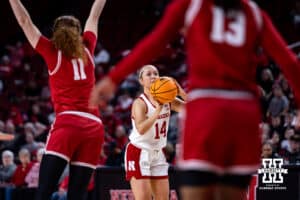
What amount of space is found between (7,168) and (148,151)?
499 cm

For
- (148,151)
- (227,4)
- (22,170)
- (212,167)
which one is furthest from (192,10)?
(22,170)

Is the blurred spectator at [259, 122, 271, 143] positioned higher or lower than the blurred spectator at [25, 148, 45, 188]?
higher

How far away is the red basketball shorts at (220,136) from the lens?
4.36 m

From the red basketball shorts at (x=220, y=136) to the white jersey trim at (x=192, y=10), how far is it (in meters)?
0.42

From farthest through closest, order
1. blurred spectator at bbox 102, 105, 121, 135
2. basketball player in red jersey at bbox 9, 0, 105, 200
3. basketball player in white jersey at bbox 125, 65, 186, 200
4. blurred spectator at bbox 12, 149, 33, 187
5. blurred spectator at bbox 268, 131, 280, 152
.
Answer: blurred spectator at bbox 102, 105, 121, 135 < blurred spectator at bbox 12, 149, 33, 187 < blurred spectator at bbox 268, 131, 280, 152 < basketball player in white jersey at bbox 125, 65, 186, 200 < basketball player in red jersey at bbox 9, 0, 105, 200

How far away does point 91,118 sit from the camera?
650 cm

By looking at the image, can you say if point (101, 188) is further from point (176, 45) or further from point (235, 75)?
point (176, 45)

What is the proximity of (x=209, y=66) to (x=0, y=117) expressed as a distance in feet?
45.1

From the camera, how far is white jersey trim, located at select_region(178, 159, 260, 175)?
171 inches

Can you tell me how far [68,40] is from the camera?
6.34 m

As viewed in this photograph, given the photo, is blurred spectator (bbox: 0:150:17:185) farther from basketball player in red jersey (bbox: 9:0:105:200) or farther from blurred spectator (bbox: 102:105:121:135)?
basketball player in red jersey (bbox: 9:0:105:200)

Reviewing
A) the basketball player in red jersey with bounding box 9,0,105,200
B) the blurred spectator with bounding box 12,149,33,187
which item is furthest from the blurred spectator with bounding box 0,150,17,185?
the basketball player in red jersey with bounding box 9,0,105,200

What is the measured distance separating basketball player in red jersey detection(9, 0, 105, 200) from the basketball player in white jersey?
226 centimetres

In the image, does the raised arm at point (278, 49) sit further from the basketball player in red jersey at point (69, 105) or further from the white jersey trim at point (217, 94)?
the basketball player in red jersey at point (69, 105)
